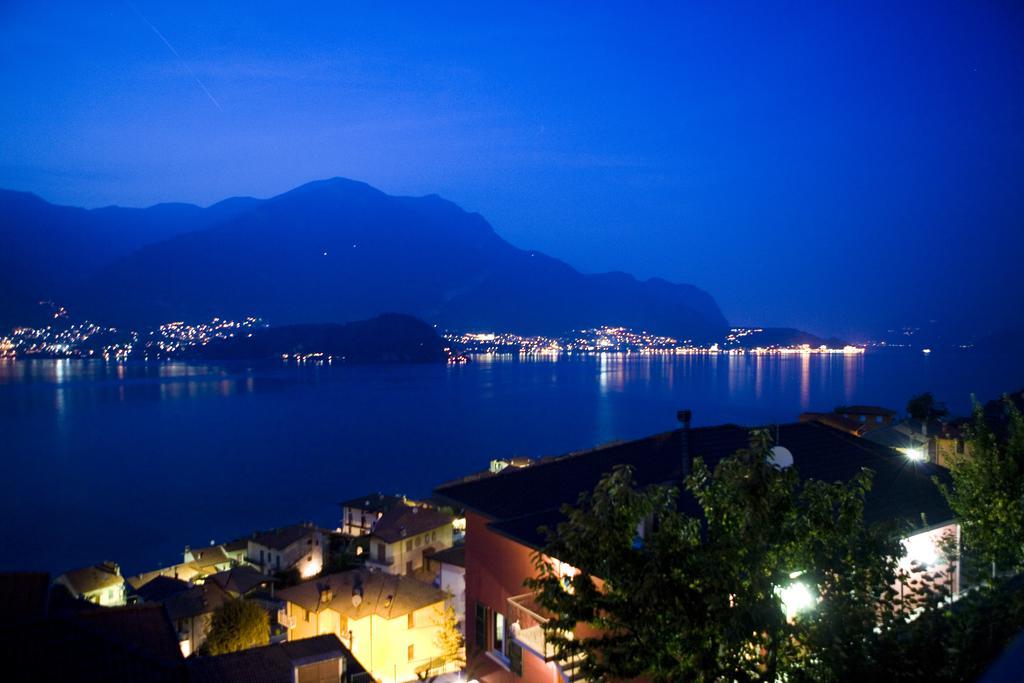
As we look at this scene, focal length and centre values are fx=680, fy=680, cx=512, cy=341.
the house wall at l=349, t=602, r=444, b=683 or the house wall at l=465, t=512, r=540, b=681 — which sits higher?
the house wall at l=465, t=512, r=540, b=681

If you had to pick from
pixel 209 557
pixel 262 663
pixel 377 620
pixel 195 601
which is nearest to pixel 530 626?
pixel 262 663

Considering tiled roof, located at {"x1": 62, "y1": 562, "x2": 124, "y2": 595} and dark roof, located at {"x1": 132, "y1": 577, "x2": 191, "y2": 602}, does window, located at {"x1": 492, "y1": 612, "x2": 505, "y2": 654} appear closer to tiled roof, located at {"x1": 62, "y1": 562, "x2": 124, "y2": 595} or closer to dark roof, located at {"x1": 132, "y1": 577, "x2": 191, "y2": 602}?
dark roof, located at {"x1": 132, "y1": 577, "x2": 191, "y2": 602}

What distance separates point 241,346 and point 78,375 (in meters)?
58.4

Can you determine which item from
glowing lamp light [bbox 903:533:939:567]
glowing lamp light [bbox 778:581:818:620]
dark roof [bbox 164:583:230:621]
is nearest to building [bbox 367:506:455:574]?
dark roof [bbox 164:583:230:621]

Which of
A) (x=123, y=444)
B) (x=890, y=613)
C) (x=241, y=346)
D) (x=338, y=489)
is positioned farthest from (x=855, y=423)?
(x=241, y=346)

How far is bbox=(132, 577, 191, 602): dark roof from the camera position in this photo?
24.2 metres

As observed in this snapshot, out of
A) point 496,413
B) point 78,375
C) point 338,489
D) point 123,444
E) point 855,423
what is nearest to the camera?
point 855,423

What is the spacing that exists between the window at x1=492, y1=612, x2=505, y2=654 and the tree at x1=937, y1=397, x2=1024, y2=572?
476cm

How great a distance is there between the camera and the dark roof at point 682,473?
748 cm

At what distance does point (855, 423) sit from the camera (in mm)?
27359

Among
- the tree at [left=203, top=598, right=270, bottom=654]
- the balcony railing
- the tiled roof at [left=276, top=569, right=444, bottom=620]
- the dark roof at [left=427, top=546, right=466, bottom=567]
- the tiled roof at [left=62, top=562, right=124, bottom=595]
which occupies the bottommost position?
the tiled roof at [left=62, top=562, right=124, bottom=595]

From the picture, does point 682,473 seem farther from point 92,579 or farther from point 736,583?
point 92,579

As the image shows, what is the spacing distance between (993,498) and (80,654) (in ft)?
24.0

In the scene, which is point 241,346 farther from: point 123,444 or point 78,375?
point 123,444
